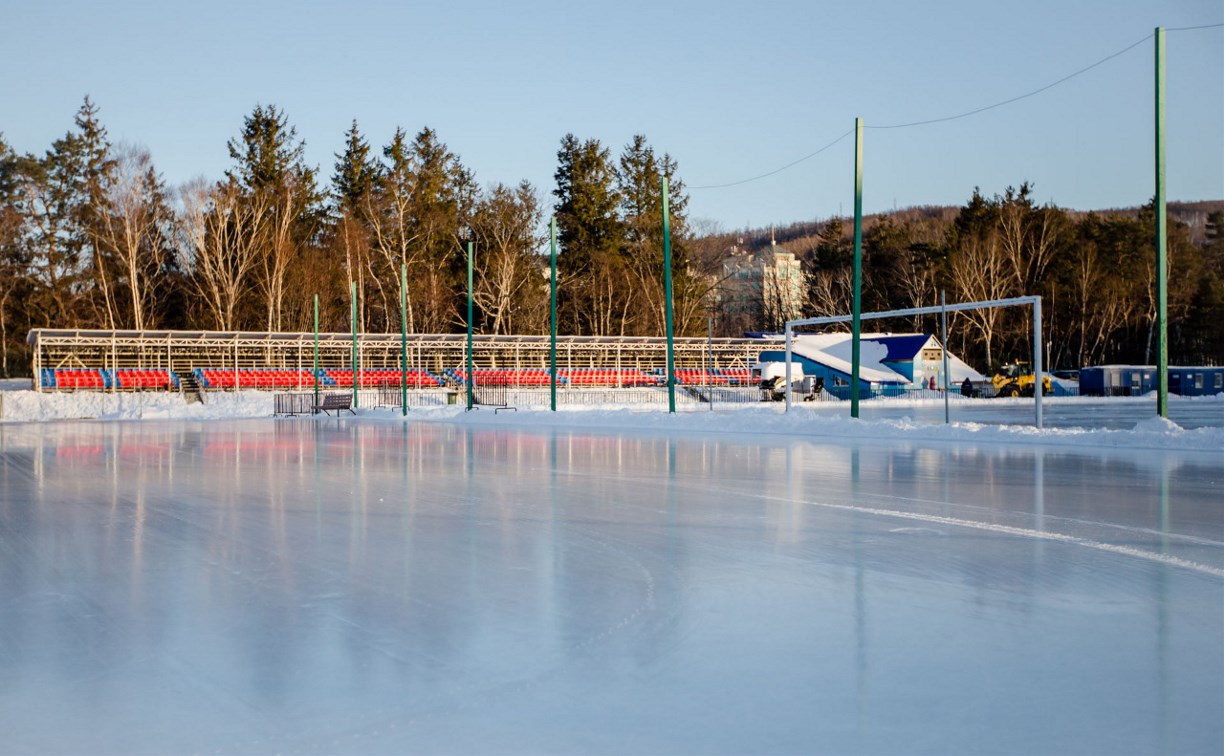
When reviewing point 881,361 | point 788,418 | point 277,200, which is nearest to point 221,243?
point 277,200

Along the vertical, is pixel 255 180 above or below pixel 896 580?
above

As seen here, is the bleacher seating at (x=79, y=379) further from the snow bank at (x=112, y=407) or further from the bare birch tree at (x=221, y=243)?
the bare birch tree at (x=221, y=243)

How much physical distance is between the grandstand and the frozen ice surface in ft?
122

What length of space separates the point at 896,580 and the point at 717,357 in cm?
6427

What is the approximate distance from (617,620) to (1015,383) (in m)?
58.2

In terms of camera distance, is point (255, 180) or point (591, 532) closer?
point (591, 532)

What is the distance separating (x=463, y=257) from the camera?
7719 centimetres

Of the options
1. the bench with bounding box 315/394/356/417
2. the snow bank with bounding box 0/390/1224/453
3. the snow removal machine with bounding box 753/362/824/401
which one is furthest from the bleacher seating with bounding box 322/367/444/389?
the snow removal machine with bounding box 753/362/824/401

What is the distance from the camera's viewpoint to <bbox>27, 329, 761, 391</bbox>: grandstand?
51.1 meters

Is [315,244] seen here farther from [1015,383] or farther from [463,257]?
[1015,383]

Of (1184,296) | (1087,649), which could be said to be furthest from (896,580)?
(1184,296)

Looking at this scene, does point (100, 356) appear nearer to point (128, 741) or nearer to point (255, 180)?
point (255, 180)

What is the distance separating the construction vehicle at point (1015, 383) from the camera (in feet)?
196

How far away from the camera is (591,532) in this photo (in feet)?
31.4
